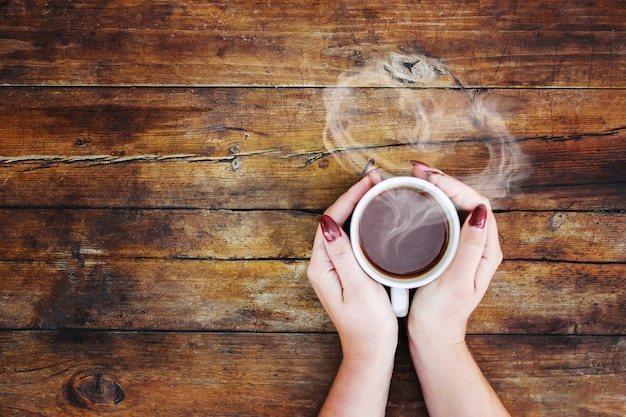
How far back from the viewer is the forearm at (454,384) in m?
0.99

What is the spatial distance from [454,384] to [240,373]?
44cm

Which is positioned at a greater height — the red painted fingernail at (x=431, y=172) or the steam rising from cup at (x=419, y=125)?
the steam rising from cup at (x=419, y=125)

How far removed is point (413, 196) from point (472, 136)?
233mm

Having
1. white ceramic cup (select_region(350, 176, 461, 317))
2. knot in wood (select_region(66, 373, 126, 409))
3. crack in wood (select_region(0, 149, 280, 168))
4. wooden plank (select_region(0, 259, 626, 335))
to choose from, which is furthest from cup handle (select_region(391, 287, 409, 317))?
knot in wood (select_region(66, 373, 126, 409))

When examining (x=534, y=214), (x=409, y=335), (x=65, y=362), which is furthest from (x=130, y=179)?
(x=534, y=214)

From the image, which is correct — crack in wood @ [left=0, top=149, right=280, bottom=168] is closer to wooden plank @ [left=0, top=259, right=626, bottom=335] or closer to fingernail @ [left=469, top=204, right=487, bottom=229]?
wooden plank @ [left=0, top=259, right=626, bottom=335]

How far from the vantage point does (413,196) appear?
94 centimetres

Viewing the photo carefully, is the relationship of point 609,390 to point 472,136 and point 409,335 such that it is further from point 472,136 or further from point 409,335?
point 472,136

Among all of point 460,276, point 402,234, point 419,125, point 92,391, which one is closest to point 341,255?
point 402,234

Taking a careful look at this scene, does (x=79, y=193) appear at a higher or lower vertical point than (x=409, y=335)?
higher

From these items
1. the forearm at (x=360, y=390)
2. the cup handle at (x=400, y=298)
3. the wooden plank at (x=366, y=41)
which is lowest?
the forearm at (x=360, y=390)

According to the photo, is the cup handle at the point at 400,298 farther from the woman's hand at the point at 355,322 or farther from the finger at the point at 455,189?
the finger at the point at 455,189

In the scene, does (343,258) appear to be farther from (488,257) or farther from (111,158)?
(111,158)

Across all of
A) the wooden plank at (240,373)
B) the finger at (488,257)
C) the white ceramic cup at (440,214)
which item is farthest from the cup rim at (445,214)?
the wooden plank at (240,373)
